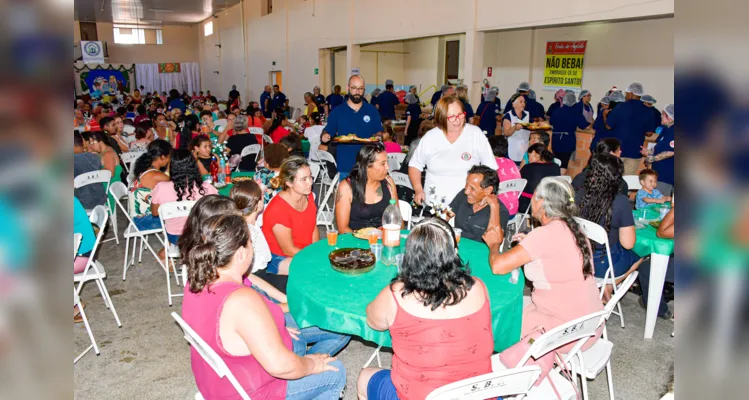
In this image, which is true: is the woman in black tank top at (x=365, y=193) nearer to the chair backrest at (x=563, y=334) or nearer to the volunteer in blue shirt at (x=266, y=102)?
the chair backrest at (x=563, y=334)

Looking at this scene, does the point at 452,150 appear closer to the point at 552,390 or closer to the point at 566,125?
the point at 552,390

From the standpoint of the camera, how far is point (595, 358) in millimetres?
2555

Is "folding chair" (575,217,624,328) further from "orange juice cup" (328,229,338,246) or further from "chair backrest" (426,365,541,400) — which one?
"chair backrest" (426,365,541,400)

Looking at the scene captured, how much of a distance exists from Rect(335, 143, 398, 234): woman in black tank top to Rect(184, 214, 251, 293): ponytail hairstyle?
67.7 inches

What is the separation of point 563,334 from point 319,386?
1.08 metres

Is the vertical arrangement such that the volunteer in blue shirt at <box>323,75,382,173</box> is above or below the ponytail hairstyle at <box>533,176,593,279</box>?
above

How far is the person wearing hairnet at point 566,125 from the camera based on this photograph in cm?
841

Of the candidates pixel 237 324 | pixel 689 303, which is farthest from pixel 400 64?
pixel 689 303

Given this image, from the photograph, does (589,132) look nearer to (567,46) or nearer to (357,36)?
(567,46)

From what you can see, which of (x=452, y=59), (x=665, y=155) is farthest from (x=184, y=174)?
(x=452, y=59)

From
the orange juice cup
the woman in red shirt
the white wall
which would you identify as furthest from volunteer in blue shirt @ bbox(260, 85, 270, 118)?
the orange juice cup

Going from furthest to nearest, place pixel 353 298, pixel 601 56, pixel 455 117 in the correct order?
pixel 601 56
pixel 455 117
pixel 353 298

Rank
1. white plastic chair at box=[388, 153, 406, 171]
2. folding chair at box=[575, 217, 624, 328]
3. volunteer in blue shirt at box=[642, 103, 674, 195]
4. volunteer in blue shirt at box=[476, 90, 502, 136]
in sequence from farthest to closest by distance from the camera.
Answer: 1. volunteer in blue shirt at box=[476, 90, 502, 136]
2. white plastic chair at box=[388, 153, 406, 171]
3. volunteer in blue shirt at box=[642, 103, 674, 195]
4. folding chair at box=[575, 217, 624, 328]

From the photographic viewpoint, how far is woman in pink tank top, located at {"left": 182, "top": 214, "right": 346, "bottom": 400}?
6.14ft
